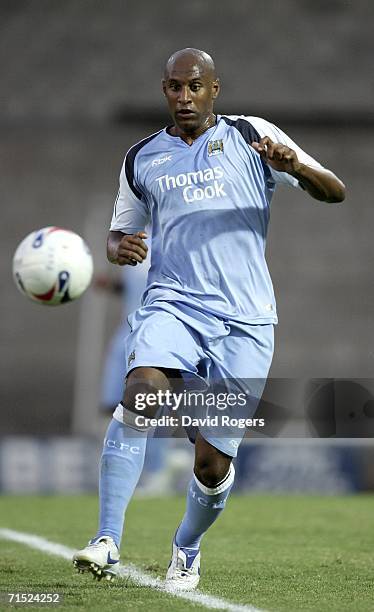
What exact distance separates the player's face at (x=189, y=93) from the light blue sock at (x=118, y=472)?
48.3 inches

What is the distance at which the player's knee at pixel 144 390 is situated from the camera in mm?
4355

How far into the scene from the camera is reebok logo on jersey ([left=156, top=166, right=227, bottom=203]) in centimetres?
468

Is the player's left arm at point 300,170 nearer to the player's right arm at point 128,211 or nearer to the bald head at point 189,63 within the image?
the bald head at point 189,63

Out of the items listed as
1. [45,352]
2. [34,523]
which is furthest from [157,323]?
[45,352]

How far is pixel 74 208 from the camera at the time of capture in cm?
1742

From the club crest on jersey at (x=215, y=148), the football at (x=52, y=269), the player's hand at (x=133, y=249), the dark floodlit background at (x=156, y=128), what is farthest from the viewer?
the dark floodlit background at (x=156, y=128)

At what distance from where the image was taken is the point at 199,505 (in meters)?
4.74

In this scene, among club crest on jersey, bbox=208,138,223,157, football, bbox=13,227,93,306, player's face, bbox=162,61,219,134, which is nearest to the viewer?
player's face, bbox=162,61,219,134

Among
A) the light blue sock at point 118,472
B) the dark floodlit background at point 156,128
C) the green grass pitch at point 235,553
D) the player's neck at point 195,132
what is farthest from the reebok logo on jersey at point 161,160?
the dark floodlit background at point 156,128

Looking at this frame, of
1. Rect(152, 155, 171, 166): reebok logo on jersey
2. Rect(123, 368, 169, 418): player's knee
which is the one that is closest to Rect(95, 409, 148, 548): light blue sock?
Rect(123, 368, 169, 418): player's knee

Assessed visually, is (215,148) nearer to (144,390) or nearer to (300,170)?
(300,170)

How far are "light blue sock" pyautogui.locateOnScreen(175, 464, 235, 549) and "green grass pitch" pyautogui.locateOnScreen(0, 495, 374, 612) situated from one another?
0.20 m

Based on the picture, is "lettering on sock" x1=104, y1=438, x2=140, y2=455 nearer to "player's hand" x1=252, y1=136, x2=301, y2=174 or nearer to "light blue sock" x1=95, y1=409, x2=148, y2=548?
"light blue sock" x1=95, y1=409, x2=148, y2=548

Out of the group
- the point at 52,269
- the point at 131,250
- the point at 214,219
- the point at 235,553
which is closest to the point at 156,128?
the point at 235,553
